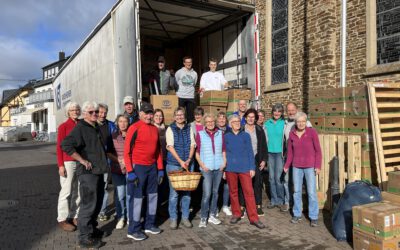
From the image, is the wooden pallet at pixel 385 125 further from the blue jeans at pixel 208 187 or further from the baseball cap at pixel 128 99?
the baseball cap at pixel 128 99

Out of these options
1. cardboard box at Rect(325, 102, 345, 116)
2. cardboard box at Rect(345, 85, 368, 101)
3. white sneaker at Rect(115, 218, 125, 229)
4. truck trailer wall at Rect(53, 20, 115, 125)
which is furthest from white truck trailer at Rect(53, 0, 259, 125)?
white sneaker at Rect(115, 218, 125, 229)

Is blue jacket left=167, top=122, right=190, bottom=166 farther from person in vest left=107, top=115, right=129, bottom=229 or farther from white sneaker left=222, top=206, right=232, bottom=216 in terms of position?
white sneaker left=222, top=206, right=232, bottom=216

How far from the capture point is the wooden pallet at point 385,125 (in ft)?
18.1

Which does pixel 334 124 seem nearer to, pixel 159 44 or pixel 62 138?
pixel 62 138

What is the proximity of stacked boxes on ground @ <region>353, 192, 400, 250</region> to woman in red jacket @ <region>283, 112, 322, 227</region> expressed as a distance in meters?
1.07

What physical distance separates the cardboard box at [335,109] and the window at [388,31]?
9.09 feet

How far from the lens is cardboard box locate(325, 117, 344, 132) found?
6.07 meters

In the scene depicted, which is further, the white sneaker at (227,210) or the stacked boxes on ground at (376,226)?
the white sneaker at (227,210)

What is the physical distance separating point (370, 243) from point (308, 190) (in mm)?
1418

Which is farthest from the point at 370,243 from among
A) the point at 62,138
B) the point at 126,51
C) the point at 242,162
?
the point at 126,51

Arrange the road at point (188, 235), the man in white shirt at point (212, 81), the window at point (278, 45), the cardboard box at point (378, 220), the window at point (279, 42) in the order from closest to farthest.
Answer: the cardboard box at point (378, 220)
the road at point (188, 235)
the man in white shirt at point (212, 81)
the window at point (278, 45)
the window at point (279, 42)

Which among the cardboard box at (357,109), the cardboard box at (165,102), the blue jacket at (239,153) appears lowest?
the blue jacket at (239,153)

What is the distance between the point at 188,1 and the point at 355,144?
4180 mm

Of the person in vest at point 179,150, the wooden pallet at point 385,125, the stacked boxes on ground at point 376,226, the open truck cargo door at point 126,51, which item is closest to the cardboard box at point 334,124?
the wooden pallet at point 385,125
